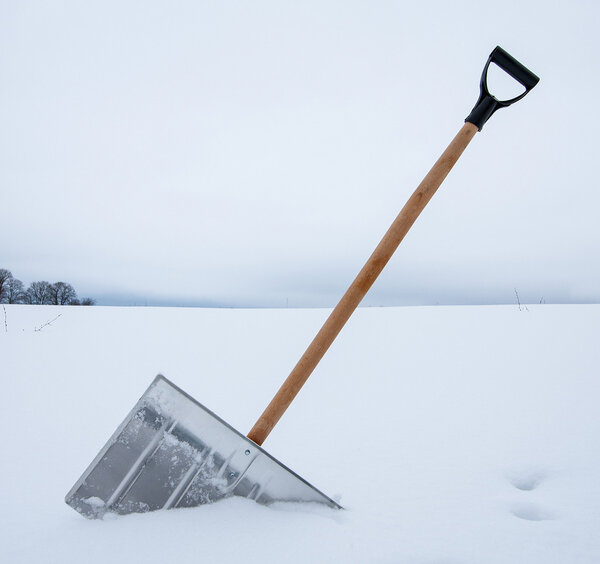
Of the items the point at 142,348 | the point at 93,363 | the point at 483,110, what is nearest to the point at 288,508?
the point at 483,110

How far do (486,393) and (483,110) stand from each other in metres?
2.37

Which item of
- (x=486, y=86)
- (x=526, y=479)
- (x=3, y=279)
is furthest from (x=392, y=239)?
(x=3, y=279)

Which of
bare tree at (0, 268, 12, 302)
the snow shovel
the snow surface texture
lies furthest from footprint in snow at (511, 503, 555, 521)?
bare tree at (0, 268, 12, 302)

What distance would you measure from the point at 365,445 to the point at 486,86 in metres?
2.05

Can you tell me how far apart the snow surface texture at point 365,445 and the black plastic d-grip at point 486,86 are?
1653 mm

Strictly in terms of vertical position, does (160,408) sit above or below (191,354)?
below

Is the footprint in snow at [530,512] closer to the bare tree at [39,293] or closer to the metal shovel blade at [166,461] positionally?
the metal shovel blade at [166,461]

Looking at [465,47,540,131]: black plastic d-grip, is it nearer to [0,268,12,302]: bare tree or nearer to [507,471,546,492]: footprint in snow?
[507,471,546,492]: footprint in snow

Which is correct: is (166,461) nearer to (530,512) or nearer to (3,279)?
(530,512)

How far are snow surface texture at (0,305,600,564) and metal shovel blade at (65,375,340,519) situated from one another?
0.06 meters

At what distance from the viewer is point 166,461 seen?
1.55 metres

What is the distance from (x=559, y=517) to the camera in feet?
5.26

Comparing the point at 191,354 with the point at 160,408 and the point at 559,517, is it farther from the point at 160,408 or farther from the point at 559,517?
the point at 559,517

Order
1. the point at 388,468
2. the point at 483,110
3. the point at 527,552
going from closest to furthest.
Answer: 1. the point at 527,552
2. the point at 483,110
3. the point at 388,468
